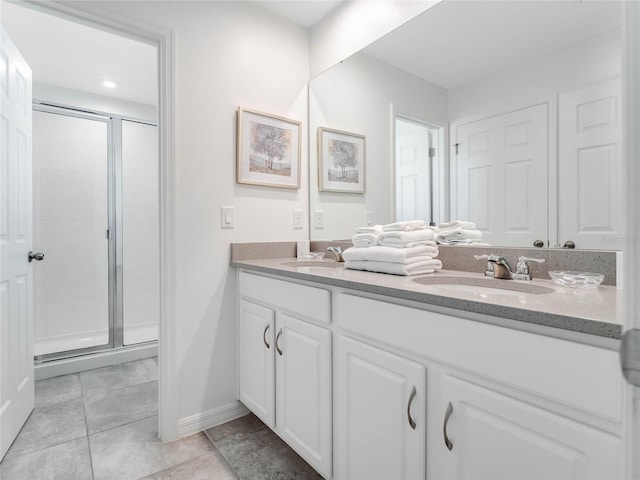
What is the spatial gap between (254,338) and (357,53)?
5.35 feet

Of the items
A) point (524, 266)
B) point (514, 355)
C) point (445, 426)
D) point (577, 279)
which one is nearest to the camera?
point (514, 355)

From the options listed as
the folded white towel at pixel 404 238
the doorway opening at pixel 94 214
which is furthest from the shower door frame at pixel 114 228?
the folded white towel at pixel 404 238

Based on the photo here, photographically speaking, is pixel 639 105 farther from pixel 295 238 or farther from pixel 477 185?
pixel 295 238

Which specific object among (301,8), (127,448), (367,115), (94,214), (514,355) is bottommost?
(127,448)

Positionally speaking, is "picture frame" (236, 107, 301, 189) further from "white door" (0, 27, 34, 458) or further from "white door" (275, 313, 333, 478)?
"white door" (0, 27, 34, 458)

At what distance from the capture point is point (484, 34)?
1.42m

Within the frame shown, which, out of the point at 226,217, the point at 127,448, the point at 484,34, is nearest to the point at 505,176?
the point at 484,34

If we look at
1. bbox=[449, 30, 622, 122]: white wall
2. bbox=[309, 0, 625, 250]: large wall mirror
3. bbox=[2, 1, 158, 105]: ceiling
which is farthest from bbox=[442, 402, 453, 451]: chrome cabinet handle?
bbox=[2, 1, 158, 105]: ceiling

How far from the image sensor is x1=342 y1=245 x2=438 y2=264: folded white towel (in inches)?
52.9

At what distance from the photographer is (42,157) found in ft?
9.27

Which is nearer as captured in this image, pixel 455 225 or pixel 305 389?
pixel 305 389

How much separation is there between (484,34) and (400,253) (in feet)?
3.12

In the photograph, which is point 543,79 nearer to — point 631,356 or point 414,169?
point 414,169

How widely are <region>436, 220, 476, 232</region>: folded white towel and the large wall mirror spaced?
0.07 feet
